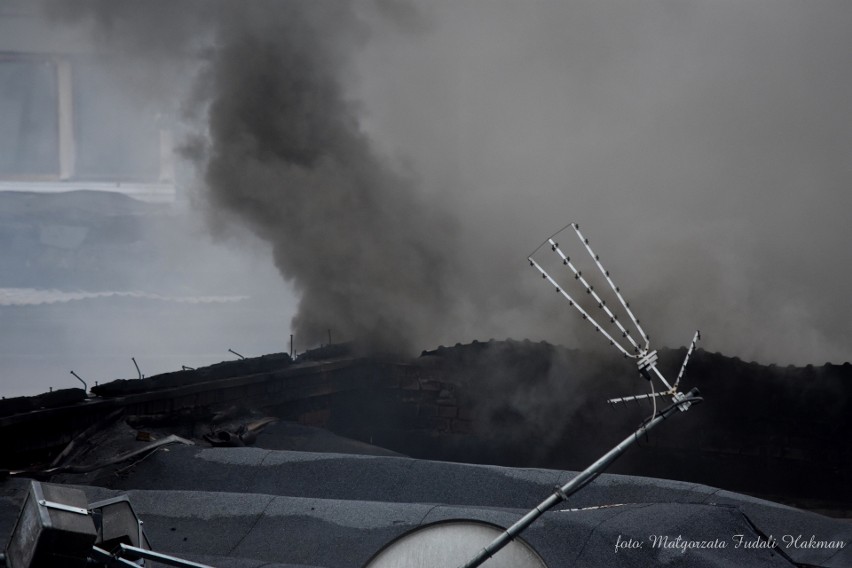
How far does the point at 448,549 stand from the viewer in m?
3.51

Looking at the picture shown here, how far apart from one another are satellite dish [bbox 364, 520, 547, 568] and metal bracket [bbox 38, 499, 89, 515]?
4.42ft

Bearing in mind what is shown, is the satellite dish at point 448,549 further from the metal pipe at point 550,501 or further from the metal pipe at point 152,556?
the metal pipe at point 152,556

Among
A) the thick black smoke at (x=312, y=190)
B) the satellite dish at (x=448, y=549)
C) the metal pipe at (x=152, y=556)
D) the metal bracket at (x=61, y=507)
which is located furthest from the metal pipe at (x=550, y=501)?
the thick black smoke at (x=312, y=190)

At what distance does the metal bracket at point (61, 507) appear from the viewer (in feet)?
12.6

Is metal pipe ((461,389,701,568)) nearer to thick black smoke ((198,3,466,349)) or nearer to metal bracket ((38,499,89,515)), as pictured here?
metal bracket ((38,499,89,515))

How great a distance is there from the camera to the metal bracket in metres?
3.85

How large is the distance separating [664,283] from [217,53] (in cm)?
1143

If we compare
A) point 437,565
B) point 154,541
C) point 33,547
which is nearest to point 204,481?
point 154,541

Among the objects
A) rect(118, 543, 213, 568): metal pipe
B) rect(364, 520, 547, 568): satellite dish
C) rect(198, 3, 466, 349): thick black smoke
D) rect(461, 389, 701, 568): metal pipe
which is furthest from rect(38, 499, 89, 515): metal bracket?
rect(198, 3, 466, 349): thick black smoke

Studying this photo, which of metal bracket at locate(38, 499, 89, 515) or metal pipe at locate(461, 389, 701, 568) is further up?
metal bracket at locate(38, 499, 89, 515)

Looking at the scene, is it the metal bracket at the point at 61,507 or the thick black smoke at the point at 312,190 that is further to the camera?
the thick black smoke at the point at 312,190

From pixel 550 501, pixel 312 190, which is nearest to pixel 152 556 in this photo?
pixel 550 501

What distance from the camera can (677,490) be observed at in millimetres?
9258

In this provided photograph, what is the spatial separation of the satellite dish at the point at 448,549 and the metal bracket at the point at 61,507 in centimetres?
135
